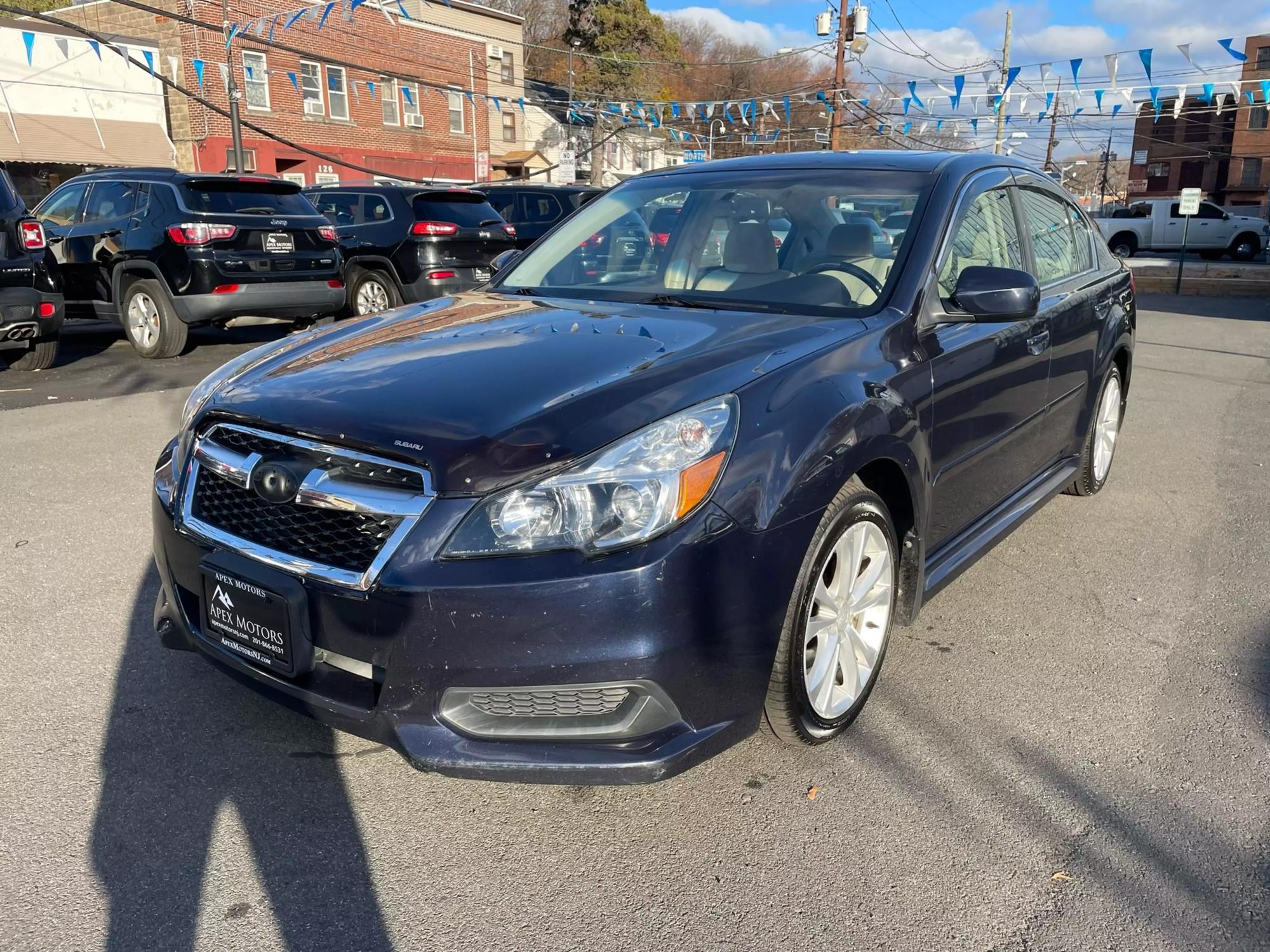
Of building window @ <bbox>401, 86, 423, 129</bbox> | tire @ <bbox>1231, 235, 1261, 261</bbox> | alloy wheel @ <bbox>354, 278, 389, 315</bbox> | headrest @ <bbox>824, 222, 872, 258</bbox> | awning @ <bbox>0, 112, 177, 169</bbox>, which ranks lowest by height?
tire @ <bbox>1231, 235, 1261, 261</bbox>

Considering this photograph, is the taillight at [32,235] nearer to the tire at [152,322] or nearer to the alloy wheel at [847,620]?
the tire at [152,322]

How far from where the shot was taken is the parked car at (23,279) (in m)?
8.35

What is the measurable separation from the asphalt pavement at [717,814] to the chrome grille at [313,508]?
70 cm

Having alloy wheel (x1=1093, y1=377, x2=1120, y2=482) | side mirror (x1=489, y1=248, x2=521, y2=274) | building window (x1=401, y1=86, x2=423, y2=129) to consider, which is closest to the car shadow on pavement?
side mirror (x1=489, y1=248, x2=521, y2=274)

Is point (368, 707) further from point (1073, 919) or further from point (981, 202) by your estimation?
point (981, 202)

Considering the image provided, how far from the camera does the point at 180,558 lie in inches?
109

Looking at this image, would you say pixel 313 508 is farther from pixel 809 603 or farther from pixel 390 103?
pixel 390 103

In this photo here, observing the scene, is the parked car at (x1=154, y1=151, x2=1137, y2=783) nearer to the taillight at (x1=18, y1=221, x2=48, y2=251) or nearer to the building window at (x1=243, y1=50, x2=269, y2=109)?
the taillight at (x1=18, y1=221, x2=48, y2=251)

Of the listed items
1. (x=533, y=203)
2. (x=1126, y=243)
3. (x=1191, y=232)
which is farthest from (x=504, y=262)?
(x=1191, y=232)

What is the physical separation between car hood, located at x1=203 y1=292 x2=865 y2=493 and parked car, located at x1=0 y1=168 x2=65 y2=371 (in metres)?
6.35

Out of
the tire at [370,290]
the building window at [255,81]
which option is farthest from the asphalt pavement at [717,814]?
the building window at [255,81]

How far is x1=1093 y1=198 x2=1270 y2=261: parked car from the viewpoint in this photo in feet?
114

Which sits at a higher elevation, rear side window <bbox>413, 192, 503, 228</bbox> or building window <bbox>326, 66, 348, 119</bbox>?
building window <bbox>326, 66, 348, 119</bbox>

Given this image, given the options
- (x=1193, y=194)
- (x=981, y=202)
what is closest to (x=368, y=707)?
(x=981, y=202)
